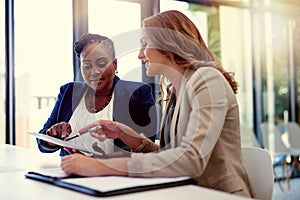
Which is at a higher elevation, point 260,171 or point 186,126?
point 186,126

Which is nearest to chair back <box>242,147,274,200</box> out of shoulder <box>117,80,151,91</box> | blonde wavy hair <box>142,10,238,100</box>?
blonde wavy hair <box>142,10,238,100</box>

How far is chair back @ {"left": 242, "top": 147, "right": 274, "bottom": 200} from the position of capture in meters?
1.39

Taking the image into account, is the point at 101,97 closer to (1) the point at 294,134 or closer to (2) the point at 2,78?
(2) the point at 2,78

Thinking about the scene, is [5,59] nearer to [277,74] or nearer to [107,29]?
[107,29]

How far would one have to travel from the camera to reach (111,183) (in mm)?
1028

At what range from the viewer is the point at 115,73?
7.18 ft

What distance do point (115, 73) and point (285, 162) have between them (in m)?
Answer: 3.92

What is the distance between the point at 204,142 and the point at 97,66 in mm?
1046

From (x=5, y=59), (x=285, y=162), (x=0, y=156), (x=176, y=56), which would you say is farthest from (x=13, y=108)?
(x=285, y=162)

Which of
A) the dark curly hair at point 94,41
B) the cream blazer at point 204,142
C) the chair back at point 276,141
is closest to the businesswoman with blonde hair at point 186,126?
the cream blazer at point 204,142

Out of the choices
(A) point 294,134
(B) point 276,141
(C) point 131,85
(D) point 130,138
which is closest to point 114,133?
(D) point 130,138

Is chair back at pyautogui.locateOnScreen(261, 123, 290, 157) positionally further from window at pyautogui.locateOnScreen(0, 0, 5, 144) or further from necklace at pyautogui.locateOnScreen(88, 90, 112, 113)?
necklace at pyautogui.locateOnScreen(88, 90, 112, 113)

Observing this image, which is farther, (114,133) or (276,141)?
(276,141)

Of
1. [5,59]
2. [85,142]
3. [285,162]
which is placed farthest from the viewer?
[285,162]
